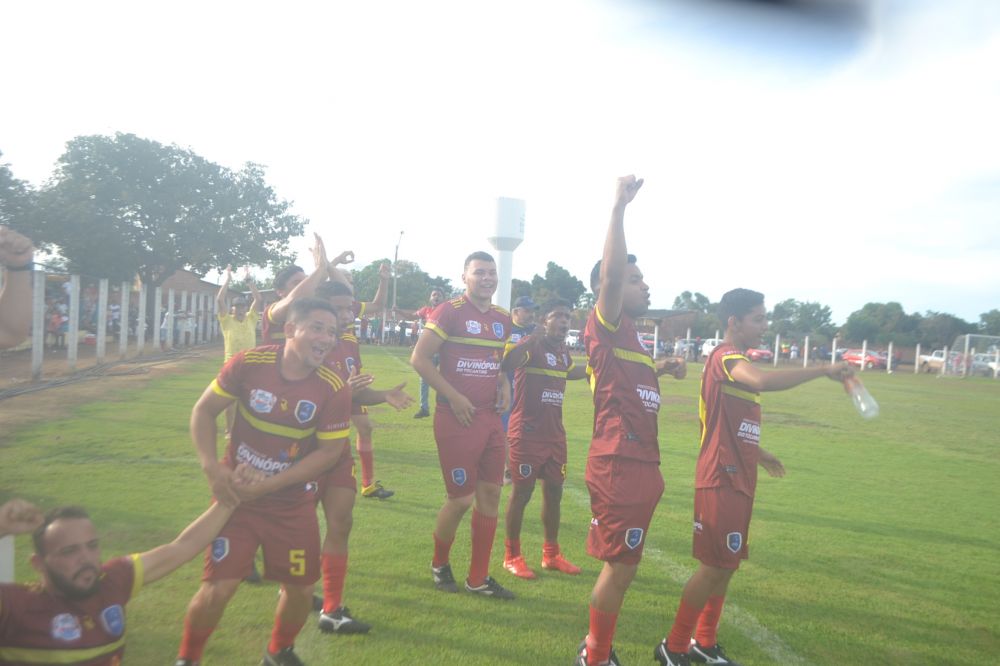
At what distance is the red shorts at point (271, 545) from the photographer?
330cm

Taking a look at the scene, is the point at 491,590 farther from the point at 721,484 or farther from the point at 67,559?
the point at 67,559

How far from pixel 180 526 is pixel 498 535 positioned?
2.77 metres

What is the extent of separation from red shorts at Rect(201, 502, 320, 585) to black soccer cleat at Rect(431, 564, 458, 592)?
1.61 m

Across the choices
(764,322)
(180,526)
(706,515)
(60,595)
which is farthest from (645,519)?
(180,526)

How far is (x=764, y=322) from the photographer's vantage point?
13.8ft

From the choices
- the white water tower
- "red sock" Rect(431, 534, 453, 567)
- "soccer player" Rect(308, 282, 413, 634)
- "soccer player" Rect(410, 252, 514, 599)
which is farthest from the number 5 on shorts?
the white water tower

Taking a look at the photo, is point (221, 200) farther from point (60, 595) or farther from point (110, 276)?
point (60, 595)

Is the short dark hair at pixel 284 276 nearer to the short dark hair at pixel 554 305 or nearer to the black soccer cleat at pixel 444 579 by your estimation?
the short dark hair at pixel 554 305

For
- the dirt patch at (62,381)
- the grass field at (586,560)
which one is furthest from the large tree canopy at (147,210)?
the grass field at (586,560)

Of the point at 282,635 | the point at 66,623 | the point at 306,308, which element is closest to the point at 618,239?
the point at 306,308

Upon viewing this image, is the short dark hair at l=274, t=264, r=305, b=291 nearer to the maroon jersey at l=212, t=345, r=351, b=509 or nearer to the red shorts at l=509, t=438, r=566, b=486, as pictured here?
the maroon jersey at l=212, t=345, r=351, b=509

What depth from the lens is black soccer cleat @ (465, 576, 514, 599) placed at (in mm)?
4859

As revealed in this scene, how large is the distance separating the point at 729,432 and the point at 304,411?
2339mm

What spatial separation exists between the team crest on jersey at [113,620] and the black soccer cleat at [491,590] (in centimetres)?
255
